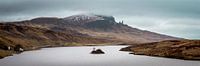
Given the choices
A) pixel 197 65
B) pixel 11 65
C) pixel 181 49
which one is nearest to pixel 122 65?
pixel 197 65

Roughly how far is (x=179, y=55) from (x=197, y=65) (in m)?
47.8

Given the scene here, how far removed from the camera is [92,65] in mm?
130875

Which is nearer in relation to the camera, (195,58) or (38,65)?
(38,65)

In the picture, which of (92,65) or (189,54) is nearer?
(92,65)

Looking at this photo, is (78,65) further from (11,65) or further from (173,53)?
(173,53)

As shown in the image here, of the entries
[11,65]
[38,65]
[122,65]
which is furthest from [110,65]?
[11,65]

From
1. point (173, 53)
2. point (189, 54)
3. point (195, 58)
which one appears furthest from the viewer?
point (173, 53)

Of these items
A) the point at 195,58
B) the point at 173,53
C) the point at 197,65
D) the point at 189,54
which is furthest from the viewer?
the point at 173,53

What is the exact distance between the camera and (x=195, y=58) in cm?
16150

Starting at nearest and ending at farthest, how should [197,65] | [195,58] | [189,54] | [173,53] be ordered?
[197,65] → [195,58] → [189,54] → [173,53]

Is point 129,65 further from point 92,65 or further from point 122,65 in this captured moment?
point 92,65

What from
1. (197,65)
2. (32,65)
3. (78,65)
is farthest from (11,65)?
(197,65)

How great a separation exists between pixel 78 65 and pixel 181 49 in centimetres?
7772

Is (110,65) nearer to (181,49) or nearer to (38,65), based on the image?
(38,65)
